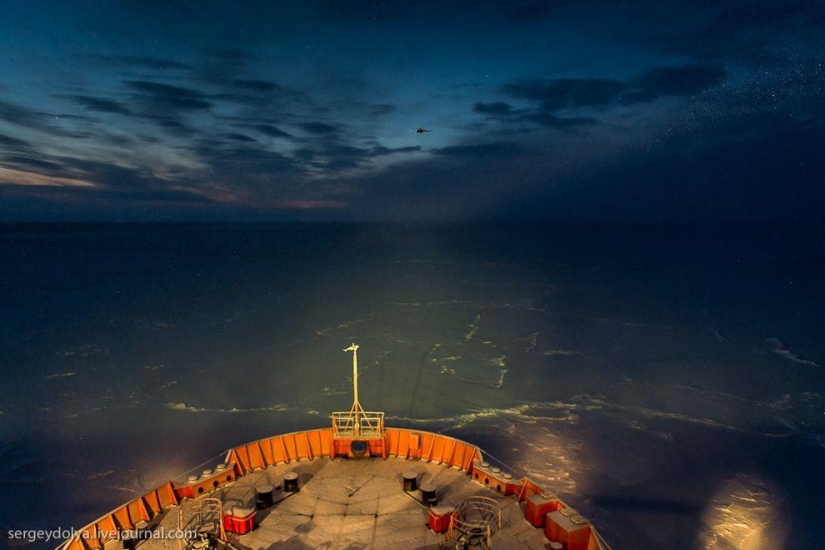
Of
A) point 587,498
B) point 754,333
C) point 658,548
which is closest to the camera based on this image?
point 658,548

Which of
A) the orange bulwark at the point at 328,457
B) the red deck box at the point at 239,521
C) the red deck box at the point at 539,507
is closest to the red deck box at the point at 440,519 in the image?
the red deck box at the point at 539,507

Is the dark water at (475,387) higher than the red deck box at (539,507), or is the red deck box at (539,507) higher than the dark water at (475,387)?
the red deck box at (539,507)

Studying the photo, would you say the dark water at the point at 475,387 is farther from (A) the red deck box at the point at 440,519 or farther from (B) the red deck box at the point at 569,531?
(A) the red deck box at the point at 440,519

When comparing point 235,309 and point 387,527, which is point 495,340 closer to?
point 235,309

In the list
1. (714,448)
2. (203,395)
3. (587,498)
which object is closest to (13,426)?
(203,395)

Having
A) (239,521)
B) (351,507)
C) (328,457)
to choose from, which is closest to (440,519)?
(351,507)

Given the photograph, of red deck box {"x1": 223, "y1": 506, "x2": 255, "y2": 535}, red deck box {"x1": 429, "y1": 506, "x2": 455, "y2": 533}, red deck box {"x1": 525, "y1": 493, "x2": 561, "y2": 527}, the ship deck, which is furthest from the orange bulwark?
red deck box {"x1": 429, "y1": 506, "x2": 455, "y2": 533}

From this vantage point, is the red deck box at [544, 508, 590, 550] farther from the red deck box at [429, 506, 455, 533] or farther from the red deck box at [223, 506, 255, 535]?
the red deck box at [223, 506, 255, 535]
